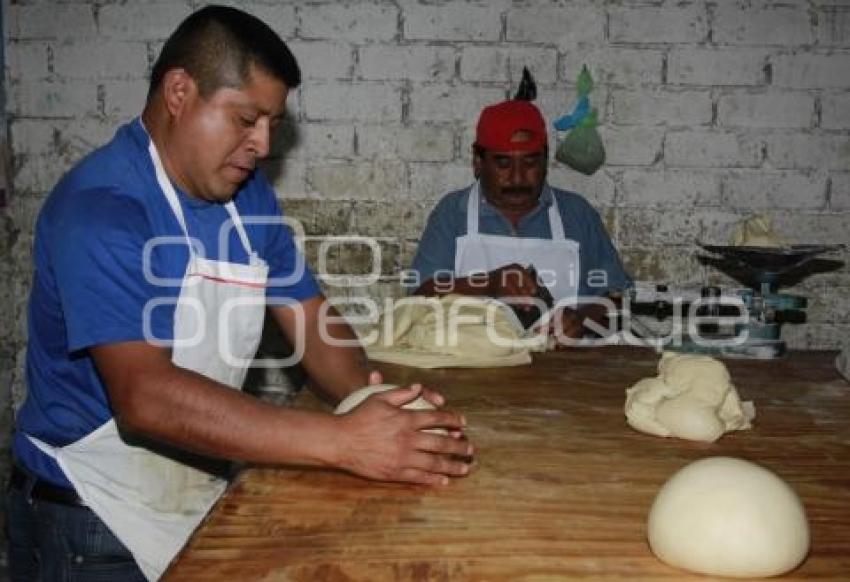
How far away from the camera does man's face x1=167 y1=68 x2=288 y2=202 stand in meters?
1.74

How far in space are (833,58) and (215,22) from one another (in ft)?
9.43

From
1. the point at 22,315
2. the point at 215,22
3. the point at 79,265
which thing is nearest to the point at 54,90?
the point at 22,315

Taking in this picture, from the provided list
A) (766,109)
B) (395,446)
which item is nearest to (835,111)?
(766,109)

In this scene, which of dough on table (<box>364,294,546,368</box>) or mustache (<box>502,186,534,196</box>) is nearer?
dough on table (<box>364,294,546,368</box>)

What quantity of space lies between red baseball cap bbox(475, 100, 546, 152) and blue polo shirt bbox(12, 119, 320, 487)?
157 cm

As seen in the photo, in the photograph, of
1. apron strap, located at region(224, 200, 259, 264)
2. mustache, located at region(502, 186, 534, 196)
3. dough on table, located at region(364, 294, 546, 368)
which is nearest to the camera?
apron strap, located at region(224, 200, 259, 264)

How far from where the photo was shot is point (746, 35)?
3.58 metres

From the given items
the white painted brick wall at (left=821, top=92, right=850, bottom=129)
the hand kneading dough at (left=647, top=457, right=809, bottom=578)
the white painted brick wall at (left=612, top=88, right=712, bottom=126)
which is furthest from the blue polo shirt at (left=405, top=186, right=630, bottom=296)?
the hand kneading dough at (left=647, top=457, right=809, bottom=578)

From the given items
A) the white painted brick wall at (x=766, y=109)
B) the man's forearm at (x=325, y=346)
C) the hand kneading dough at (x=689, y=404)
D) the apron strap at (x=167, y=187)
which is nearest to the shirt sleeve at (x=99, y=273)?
the apron strap at (x=167, y=187)

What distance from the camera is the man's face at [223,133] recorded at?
1.74 metres

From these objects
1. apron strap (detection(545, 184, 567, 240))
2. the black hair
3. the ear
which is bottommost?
apron strap (detection(545, 184, 567, 240))

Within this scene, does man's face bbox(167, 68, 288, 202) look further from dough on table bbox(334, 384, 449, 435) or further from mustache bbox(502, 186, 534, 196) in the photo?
mustache bbox(502, 186, 534, 196)

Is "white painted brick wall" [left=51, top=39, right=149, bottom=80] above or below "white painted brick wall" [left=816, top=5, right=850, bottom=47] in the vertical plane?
below

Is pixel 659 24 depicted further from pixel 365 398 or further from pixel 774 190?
pixel 365 398
